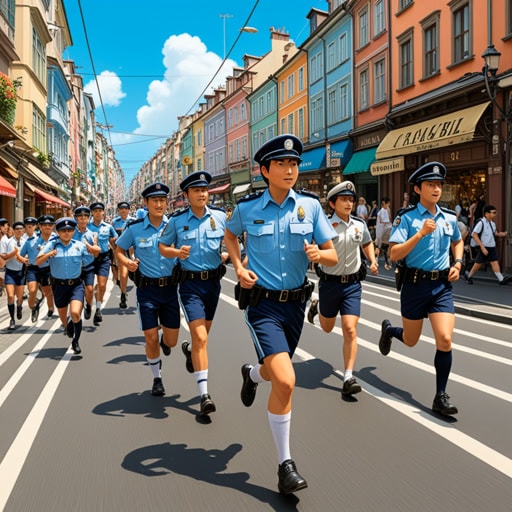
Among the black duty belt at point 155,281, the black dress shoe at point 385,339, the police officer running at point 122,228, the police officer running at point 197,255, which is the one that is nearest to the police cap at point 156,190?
the police officer running at point 197,255

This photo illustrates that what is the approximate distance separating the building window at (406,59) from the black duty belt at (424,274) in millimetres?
18354

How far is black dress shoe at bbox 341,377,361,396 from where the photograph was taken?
506 centimetres

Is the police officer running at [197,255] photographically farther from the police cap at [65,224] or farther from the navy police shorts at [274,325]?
the police cap at [65,224]

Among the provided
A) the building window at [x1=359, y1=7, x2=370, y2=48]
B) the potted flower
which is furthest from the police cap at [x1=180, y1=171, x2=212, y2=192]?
the building window at [x1=359, y1=7, x2=370, y2=48]

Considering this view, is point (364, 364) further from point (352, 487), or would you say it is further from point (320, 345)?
point (352, 487)

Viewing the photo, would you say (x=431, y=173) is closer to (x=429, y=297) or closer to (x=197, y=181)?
(x=429, y=297)

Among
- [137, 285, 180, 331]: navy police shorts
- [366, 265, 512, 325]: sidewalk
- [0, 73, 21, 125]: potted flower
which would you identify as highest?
[0, 73, 21, 125]: potted flower

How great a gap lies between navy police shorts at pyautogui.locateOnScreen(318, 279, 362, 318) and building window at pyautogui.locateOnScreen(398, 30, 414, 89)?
17929mm

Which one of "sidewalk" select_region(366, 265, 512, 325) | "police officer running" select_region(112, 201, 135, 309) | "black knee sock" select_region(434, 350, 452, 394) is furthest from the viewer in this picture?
"police officer running" select_region(112, 201, 135, 309)

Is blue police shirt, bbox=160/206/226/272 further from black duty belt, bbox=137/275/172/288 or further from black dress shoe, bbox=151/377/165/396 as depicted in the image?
black dress shoe, bbox=151/377/165/396

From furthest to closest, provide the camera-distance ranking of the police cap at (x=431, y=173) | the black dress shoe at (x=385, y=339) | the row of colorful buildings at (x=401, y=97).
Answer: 1. the row of colorful buildings at (x=401, y=97)
2. the black dress shoe at (x=385, y=339)
3. the police cap at (x=431, y=173)

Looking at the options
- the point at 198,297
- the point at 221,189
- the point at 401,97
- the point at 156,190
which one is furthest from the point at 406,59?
the point at 221,189

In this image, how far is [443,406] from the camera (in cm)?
450

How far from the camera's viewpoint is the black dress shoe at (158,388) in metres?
5.29
